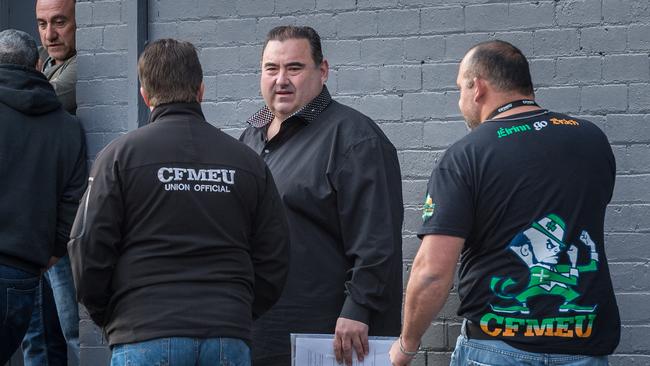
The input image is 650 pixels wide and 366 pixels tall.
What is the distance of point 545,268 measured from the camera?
3740 millimetres

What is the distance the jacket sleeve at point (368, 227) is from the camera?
4430 mm

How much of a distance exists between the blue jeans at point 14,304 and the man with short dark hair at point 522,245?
2.21 m

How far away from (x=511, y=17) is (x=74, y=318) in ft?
9.28

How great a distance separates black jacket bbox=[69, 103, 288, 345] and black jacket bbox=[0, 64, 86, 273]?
1.59m

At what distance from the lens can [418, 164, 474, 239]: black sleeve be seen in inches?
148

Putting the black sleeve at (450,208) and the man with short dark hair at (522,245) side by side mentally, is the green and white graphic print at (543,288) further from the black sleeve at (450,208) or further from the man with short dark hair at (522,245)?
the black sleeve at (450,208)

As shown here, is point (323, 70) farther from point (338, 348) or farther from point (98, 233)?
point (98, 233)

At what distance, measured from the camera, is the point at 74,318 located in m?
5.93

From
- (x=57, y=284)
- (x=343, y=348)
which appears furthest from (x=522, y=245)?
(x=57, y=284)

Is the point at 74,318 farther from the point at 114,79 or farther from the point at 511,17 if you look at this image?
the point at 511,17

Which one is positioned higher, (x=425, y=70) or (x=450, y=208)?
(x=425, y=70)

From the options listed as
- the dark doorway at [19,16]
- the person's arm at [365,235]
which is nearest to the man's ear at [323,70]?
the person's arm at [365,235]

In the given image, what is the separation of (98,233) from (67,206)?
1918 mm

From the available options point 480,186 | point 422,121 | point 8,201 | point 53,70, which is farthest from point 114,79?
point 480,186
